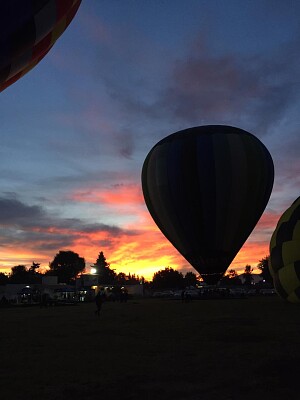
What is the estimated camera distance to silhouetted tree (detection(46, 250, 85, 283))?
150 metres

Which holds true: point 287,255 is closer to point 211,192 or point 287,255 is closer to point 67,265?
point 211,192

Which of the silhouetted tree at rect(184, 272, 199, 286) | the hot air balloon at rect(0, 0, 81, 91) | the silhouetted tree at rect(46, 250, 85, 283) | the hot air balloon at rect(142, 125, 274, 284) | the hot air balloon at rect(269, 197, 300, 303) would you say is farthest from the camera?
the silhouetted tree at rect(184, 272, 199, 286)

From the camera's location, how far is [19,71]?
39.3ft

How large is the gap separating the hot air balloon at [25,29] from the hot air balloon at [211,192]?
54.6 feet

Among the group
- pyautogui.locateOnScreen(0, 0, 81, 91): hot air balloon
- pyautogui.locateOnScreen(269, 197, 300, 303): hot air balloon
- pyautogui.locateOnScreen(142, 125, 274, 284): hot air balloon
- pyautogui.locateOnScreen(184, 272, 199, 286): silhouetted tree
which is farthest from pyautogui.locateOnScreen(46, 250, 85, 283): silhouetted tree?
pyautogui.locateOnScreen(0, 0, 81, 91): hot air balloon

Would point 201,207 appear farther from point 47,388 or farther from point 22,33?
point 47,388

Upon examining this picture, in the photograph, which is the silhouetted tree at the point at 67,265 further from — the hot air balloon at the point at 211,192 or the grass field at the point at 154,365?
the grass field at the point at 154,365

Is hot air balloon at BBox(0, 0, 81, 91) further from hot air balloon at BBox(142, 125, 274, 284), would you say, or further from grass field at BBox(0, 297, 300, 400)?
hot air balloon at BBox(142, 125, 274, 284)

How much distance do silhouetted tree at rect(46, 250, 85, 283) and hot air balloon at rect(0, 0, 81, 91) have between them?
142m

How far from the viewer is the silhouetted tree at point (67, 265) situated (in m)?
150

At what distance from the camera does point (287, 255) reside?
25.9 meters

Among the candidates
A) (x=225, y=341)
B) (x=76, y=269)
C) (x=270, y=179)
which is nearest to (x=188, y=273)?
(x=76, y=269)

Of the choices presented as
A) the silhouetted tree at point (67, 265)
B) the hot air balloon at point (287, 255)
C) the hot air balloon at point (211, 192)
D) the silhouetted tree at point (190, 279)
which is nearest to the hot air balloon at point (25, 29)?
the hot air balloon at point (211, 192)

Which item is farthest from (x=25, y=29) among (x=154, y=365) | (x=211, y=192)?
(x=211, y=192)
